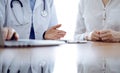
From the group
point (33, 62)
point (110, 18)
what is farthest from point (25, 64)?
point (110, 18)

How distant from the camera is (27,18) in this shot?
4.40 feet

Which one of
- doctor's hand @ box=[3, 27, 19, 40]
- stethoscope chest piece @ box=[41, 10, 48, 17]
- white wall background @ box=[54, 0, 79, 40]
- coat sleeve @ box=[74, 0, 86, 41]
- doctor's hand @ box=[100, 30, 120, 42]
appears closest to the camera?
doctor's hand @ box=[3, 27, 19, 40]

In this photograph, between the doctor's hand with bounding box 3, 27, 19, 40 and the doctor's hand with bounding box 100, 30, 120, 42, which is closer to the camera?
the doctor's hand with bounding box 3, 27, 19, 40

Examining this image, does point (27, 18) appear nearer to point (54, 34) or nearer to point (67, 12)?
point (54, 34)

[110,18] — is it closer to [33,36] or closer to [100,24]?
[100,24]

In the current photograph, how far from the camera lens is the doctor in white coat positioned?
130 cm

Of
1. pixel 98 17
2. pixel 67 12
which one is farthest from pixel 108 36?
pixel 67 12

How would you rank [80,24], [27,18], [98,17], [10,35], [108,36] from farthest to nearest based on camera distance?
[80,24], [98,17], [27,18], [108,36], [10,35]

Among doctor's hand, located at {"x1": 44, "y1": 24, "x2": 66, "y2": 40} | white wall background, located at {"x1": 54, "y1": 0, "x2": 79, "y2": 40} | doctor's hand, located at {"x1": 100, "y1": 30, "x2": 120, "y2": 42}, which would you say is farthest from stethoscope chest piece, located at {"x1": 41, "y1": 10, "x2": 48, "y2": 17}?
white wall background, located at {"x1": 54, "y1": 0, "x2": 79, "y2": 40}

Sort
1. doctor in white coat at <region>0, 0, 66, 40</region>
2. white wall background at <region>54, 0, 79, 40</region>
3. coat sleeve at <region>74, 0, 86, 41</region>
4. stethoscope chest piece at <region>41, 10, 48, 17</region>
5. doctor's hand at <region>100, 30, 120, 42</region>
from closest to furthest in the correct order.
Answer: doctor's hand at <region>100, 30, 120, 42</region> → doctor in white coat at <region>0, 0, 66, 40</region> → stethoscope chest piece at <region>41, 10, 48, 17</region> → coat sleeve at <region>74, 0, 86, 41</region> → white wall background at <region>54, 0, 79, 40</region>

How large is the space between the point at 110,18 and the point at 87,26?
18cm

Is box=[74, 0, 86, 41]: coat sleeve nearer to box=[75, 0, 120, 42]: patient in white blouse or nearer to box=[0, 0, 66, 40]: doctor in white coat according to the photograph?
box=[75, 0, 120, 42]: patient in white blouse

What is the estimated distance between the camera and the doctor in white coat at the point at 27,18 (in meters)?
1.30

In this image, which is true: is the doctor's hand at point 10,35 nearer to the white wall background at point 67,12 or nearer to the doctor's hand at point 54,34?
the doctor's hand at point 54,34
